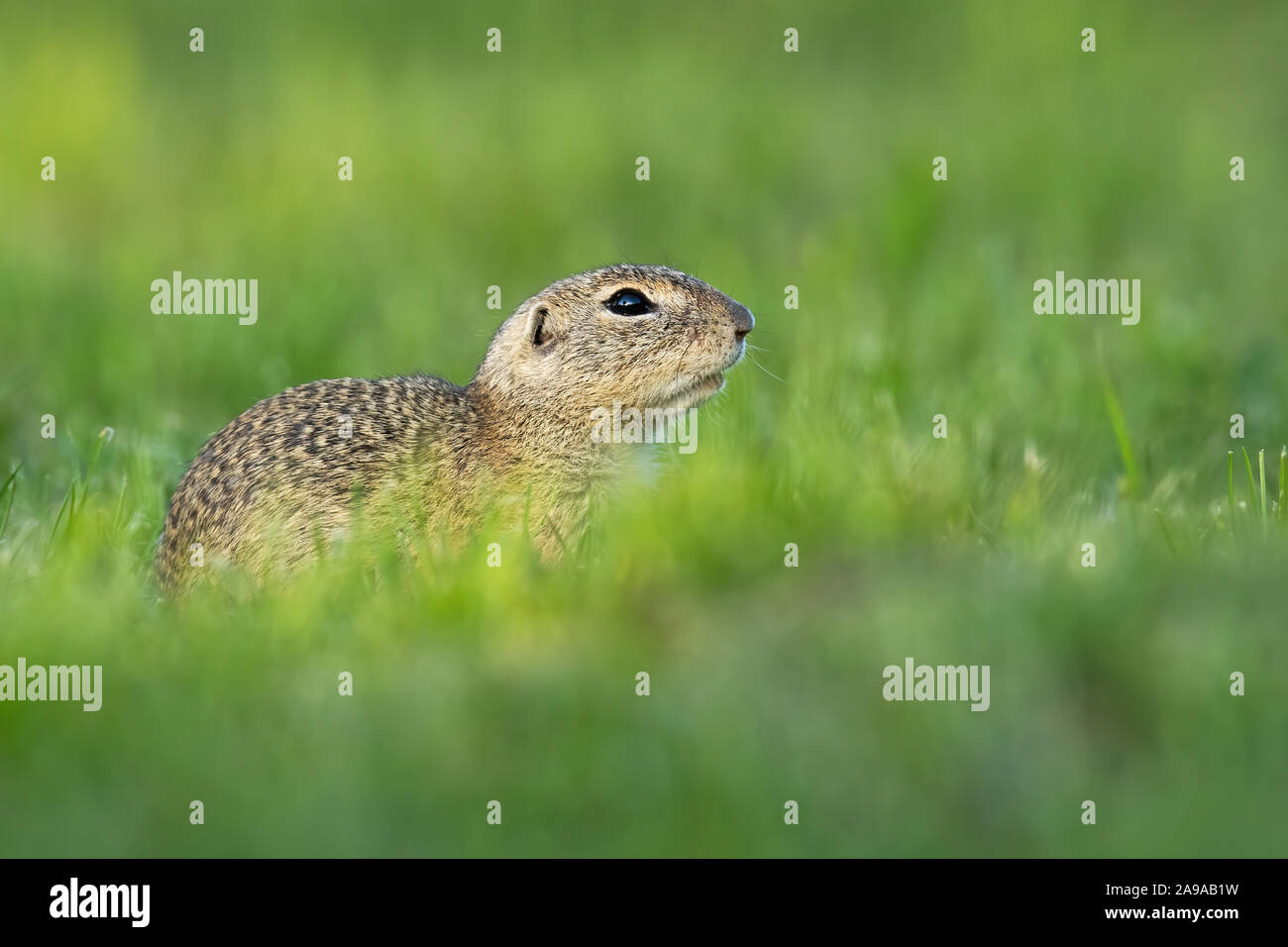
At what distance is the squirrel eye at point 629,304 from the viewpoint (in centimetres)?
673

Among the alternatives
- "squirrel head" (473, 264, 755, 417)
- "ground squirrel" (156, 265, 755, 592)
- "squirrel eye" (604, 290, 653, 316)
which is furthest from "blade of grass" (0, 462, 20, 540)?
"squirrel eye" (604, 290, 653, 316)

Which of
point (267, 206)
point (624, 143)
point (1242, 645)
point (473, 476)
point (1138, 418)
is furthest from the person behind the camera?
point (624, 143)

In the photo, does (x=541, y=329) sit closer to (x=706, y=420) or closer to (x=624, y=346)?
(x=624, y=346)

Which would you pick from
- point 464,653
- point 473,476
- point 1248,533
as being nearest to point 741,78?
point 473,476

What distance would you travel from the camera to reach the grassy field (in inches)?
152

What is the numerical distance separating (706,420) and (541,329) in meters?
0.82

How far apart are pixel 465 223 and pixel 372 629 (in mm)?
7347

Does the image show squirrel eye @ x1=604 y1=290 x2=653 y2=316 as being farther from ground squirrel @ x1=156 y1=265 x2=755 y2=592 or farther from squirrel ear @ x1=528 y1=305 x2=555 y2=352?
squirrel ear @ x1=528 y1=305 x2=555 y2=352

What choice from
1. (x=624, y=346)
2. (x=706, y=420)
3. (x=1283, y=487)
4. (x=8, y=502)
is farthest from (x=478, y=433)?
(x=1283, y=487)

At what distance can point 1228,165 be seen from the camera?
40.4 ft

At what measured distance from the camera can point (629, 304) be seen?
675 centimetres

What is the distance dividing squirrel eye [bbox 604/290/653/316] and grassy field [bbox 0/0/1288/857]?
0.56 m

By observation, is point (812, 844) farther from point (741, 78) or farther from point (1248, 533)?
point (741, 78)

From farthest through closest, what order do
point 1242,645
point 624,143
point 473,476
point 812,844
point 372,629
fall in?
point 624,143
point 473,476
point 372,629
point 1242,645
point 812,844
